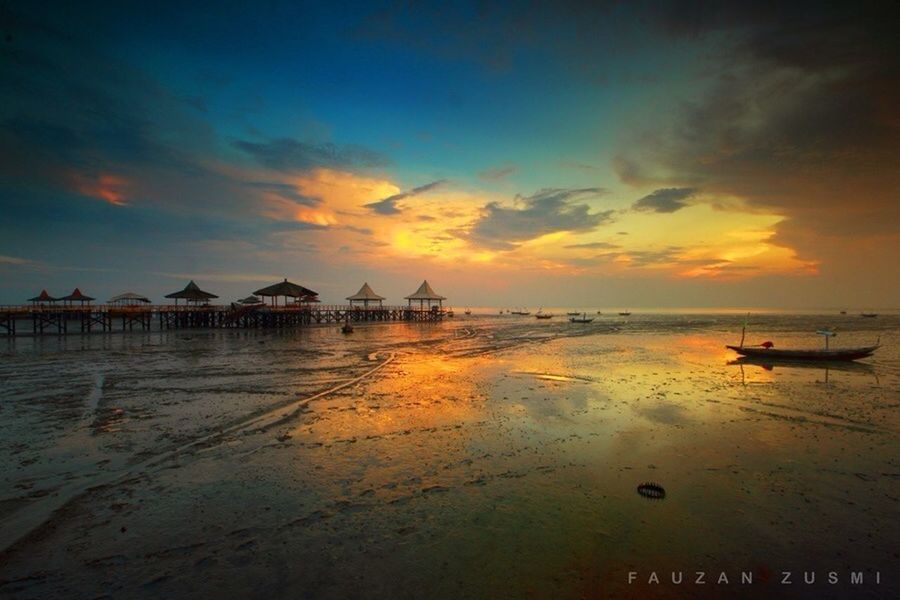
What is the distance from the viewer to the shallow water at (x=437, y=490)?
514cm

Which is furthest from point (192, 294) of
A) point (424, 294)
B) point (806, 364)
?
point (806, 364)

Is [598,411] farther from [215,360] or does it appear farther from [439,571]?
Result: [215,360]

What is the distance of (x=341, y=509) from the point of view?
6.76 meters

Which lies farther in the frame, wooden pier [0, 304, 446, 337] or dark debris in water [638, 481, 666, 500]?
wooden pier [0, 304, 446, 337]

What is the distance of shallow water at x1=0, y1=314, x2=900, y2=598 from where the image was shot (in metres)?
5.14

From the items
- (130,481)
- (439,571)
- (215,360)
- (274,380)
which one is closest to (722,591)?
(439,571)

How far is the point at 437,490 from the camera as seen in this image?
748 centimetres

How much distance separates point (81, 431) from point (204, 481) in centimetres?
598

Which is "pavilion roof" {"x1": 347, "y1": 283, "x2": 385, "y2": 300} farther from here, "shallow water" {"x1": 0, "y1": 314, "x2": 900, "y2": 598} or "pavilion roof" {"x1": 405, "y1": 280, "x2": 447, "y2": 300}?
"shallow water" {"x1": 0, "y1": 314, "x2": 900, "y2": 598}

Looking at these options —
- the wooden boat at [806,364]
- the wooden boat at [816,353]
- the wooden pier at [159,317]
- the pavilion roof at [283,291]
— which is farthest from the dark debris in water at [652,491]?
the wooden pier at [159,317]

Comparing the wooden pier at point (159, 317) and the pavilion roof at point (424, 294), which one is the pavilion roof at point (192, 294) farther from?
the pavilion roof at point (424, 294)

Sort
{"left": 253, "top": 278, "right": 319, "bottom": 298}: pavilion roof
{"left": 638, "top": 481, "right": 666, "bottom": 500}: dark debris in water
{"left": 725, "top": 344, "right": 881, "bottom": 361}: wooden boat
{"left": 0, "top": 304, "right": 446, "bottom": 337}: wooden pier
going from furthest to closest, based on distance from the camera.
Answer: {"left": 253, "top": 278, "right": 319, "bottom": 298}: pavilion roof
{"left": 0, "top": 304, "right": 446, "bottom": 337}: wooden pier
{"left": 725, "top": 344, "right": 881, "bottom": 361}: wooden boat
{"left": 638, "top": 481, "right": 666, "bottom": 500}: dark debris in water

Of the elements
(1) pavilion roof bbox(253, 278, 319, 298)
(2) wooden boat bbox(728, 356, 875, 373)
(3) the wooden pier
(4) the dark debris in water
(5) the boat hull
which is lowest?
(2) wooden boat bbox(728, 356, 875, 373)

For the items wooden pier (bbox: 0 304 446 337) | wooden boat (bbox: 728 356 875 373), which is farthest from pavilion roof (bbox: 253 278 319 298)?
wooden boat (bbox: 728 356 875 373)
